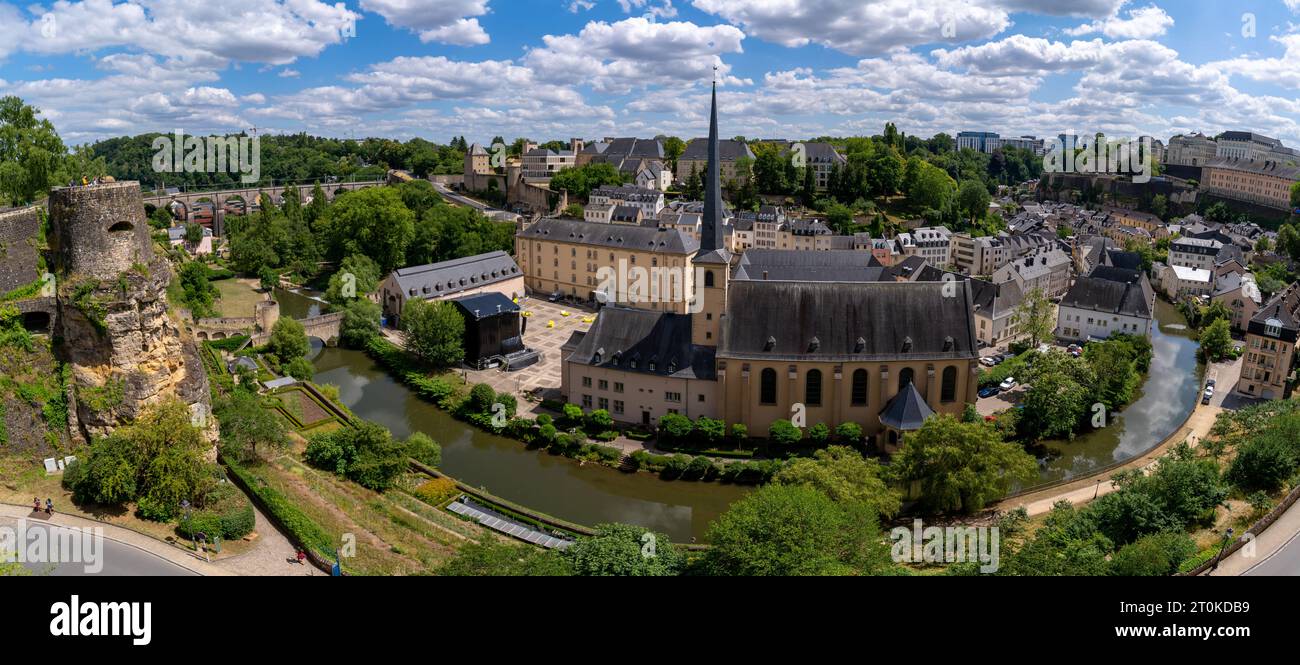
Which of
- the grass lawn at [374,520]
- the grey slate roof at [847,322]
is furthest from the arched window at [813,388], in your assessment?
the grass lawn at [374,520]

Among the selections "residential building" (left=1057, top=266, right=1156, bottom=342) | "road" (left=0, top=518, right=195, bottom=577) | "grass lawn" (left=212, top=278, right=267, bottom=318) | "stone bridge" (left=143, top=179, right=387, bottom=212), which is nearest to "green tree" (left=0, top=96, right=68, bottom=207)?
"grass lawn" (left=212, top=278, right=267, bottom=318)

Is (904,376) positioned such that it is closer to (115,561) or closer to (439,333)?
(439,333)

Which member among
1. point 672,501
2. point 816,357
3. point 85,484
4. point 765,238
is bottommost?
point 672,501

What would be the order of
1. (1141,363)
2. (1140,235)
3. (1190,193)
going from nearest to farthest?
(1141,363), (1140,235), (1190,193)

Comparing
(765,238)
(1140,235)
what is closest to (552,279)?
(765,238)

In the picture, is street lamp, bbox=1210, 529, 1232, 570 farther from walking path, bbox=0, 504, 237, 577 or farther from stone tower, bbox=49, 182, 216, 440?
stone tower, bbox=49, 182, 216, 440

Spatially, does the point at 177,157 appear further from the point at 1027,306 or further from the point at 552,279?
the point at 1027,306
